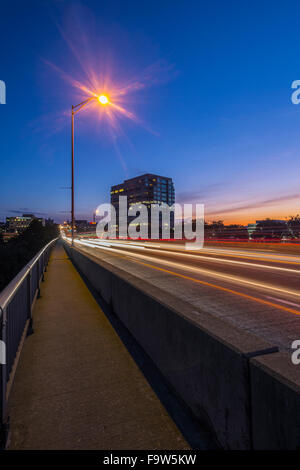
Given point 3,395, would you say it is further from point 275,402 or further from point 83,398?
point 275,402

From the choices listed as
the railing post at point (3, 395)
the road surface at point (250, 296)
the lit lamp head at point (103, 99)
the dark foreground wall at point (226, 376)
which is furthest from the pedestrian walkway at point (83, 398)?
the lit lamp head at point (103, 99)

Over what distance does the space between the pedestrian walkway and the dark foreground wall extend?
0.43 metres

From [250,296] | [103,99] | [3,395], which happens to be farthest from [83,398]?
[103,99]

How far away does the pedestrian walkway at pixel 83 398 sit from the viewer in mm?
2477

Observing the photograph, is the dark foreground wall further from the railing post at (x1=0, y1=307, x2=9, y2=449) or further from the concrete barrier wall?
the railing post at (x1=0, y1=307, x2=9, y2=449)

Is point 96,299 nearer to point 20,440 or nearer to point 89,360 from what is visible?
point 89,360

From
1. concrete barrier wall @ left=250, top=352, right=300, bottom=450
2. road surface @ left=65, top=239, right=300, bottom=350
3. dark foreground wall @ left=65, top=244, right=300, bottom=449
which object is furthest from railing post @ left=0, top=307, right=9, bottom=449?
concrete barrier wall @ left=250, top=352, right=300, bottom=450

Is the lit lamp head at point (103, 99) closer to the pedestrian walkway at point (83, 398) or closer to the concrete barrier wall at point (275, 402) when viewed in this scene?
the pedestrian walkway at point (83, 398)

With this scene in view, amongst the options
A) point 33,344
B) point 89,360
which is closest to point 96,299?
point 33,344

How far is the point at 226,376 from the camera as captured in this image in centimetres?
214

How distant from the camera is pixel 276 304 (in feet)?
19.1

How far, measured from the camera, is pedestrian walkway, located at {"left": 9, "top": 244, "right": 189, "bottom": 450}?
2477 mm

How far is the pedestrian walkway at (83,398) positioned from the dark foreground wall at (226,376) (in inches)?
16.7

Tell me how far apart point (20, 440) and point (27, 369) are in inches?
58.1
